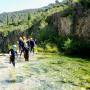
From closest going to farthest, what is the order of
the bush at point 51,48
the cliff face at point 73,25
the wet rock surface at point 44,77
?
the wet rock surface at point 44,77, the cliff face at point 73,25, the bush at point 51,48

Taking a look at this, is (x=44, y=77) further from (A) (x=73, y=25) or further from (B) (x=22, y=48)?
(A) (x=73, y=25)

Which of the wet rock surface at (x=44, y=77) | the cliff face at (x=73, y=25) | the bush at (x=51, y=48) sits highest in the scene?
the cliff face at (x=73, y=25)

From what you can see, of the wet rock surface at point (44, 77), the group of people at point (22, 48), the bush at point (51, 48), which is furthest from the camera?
the bush at point (51, 48)

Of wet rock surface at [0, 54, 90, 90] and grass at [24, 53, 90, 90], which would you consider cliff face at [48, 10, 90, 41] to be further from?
wet rock surface at [0, 54, 90, 90]

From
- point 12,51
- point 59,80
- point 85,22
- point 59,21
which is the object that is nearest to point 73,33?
point 85,22

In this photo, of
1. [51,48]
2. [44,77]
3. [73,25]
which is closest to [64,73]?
[44,77]

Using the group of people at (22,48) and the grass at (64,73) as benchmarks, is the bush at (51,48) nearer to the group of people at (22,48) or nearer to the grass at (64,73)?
the group of people at (22,48)

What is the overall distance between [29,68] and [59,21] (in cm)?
2292

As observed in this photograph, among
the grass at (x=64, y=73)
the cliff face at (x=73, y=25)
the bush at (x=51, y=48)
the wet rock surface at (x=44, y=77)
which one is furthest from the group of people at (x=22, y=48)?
the cliff face at (x=73, y=25)

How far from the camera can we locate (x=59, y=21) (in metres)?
48.5

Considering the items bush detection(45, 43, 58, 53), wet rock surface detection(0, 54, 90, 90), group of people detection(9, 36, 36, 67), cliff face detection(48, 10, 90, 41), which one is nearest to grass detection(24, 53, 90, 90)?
wet rock surface detection(0, 54, 90, 90)

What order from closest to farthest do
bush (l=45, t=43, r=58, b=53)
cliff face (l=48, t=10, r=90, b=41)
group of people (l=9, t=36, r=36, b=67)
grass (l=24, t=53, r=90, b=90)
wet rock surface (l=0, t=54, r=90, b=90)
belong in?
wet rock surface (l=0, t=54, r=90, b=90), grass (l=24, t=53, r=90, b=90), group of people (l=9, t=36, r=36, b=67), cliff face (l=48, t=10, r=90, b=41), bush (l=45, t=43, r=58, b=53)

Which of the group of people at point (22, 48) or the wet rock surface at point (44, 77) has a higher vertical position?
the group of people at point (22, 48)

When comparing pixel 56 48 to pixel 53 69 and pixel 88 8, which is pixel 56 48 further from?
pixel 53 69
